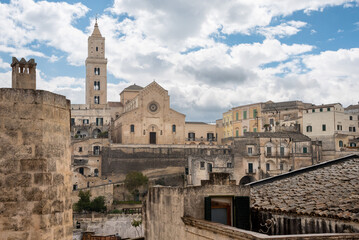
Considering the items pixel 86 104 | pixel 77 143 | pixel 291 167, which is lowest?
pixel 291 167

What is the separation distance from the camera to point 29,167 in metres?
5.39

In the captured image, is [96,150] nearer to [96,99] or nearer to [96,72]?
[96,99]

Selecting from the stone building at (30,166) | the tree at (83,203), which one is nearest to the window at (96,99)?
the tree at (83,203)

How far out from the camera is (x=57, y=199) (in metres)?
5.62

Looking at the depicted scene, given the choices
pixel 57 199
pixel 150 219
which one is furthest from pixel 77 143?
pixel 57 199

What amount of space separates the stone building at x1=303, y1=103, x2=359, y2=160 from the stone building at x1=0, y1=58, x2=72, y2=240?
5633cm

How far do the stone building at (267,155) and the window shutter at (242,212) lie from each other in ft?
147

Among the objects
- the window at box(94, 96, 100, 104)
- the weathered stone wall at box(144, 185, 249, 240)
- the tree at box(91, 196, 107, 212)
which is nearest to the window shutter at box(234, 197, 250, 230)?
the weathered stone wall at box(144, 185, 249, 240)

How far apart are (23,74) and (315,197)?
8.42 metres

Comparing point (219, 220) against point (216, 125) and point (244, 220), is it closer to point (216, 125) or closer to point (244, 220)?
point (244, 220)

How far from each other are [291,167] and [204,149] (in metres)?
13.5

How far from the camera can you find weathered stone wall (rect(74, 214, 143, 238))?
3710 cm

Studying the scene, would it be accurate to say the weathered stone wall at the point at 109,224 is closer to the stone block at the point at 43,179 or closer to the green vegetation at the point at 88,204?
the green vegetation at the point at 88,204

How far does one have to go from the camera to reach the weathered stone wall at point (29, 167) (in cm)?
531
